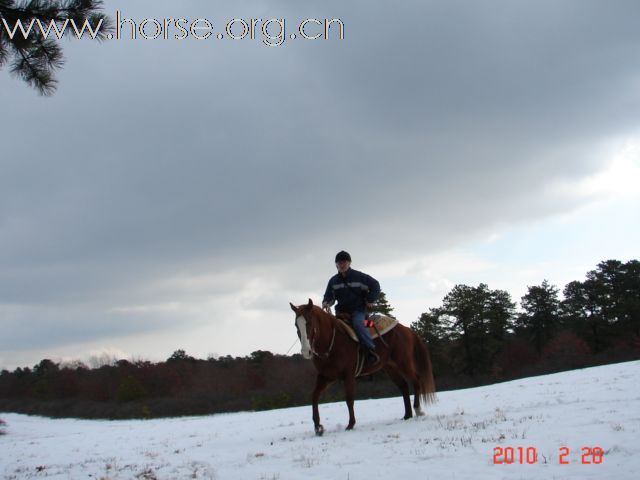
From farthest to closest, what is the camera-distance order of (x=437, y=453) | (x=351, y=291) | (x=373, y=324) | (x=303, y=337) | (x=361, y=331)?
(x=373, y=324) < (x=351, y=291) < (x=361, y=331) < (x=303, y=337) < (x=437, y=453)

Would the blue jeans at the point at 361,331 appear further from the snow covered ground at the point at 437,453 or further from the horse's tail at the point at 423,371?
the horse's tail at the point at 423,371

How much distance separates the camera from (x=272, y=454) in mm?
7543

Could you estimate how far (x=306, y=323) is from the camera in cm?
838

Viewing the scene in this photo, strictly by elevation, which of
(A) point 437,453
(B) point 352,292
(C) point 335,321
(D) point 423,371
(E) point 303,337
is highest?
(B) point 352,292

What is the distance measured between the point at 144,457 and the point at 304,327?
4082 millimetres

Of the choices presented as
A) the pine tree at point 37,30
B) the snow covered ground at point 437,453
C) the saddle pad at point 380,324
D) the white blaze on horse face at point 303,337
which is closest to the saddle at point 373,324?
the saddle pad at point 380,324

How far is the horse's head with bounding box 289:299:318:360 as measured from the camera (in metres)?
8.16

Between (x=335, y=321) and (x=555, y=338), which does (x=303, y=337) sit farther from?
(x=555, y=338)

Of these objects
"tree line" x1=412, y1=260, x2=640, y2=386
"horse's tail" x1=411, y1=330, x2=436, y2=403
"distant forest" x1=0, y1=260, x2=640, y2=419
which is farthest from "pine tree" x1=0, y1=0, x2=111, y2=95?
"tree line" x1=412, y1=260, x2=640, y2=386

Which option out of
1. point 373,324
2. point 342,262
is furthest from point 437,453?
point 342,262

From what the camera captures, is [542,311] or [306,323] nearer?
[306,323]

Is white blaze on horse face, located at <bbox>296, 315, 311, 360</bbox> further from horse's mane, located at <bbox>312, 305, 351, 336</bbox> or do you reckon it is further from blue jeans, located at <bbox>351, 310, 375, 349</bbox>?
blue jeans, located at <bbox>351, 310, 375, 349</bbox>

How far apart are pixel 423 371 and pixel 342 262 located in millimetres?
3292

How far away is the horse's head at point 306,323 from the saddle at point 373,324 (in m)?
0.99
